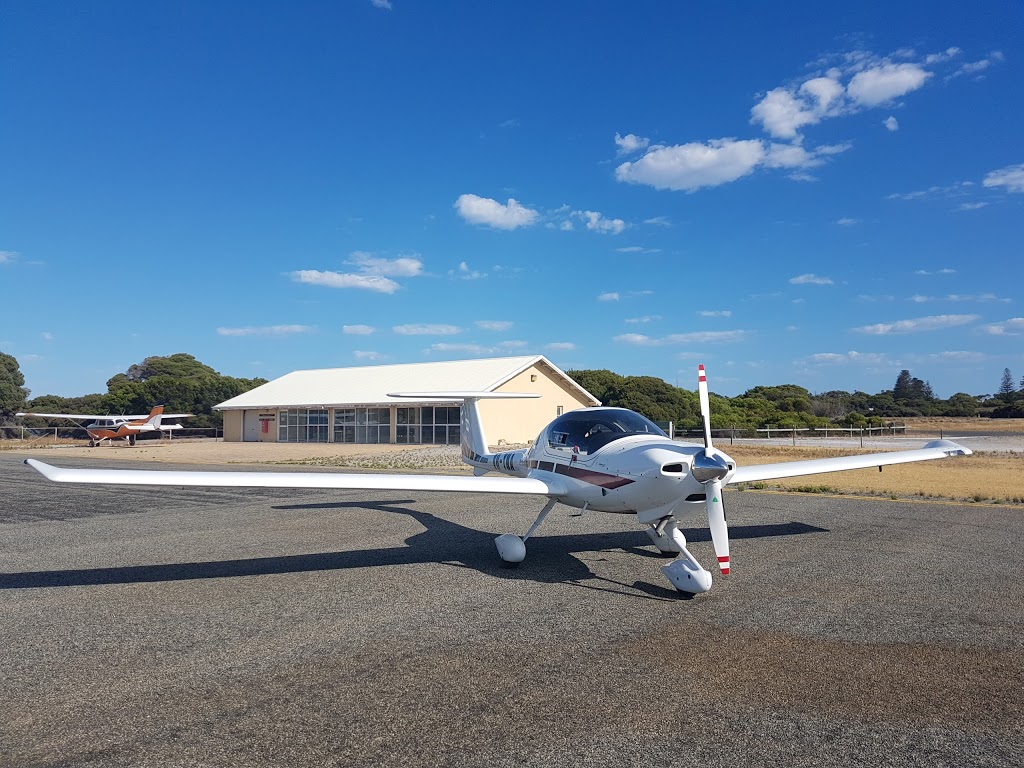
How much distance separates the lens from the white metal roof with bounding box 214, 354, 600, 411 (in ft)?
143

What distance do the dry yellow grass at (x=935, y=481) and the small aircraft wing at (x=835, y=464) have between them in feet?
12.0

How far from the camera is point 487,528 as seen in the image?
12.5 meters

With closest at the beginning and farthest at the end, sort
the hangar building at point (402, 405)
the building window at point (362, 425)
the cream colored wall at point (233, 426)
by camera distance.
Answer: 1. the hangar building at point (402, 405)
2. the building window at point (362, 425)
3. the cream colored wall at point (233, 426)

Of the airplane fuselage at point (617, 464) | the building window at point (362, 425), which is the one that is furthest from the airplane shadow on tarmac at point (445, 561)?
the building window at point (362, 425)

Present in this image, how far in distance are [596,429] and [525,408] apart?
33.7 meters

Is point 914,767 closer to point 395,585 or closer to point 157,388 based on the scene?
point 395,585

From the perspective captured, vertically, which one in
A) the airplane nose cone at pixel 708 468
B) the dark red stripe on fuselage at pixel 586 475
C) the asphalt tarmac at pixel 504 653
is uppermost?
the airplane nose cone at pixel 708 468

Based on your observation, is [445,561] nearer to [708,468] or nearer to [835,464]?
[708,468]

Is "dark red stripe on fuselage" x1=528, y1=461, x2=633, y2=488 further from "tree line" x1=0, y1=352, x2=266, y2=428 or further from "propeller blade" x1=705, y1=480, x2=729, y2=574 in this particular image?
"tree line" x1=0, y1=352, x2=266, y2=428

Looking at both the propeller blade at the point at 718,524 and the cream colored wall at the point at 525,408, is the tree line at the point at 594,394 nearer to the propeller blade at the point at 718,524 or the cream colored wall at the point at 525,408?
the cream colored wall at the point at 525,408

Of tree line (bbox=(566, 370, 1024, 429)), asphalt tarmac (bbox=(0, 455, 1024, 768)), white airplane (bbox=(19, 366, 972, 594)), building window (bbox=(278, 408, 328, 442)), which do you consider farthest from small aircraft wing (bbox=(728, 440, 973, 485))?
building window (bbox=(278, 408, 328, 442))

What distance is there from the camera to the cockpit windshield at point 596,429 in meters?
9.06

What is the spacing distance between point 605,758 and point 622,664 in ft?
5.31

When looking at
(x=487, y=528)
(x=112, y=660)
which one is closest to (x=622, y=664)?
(x=112, y=660)
